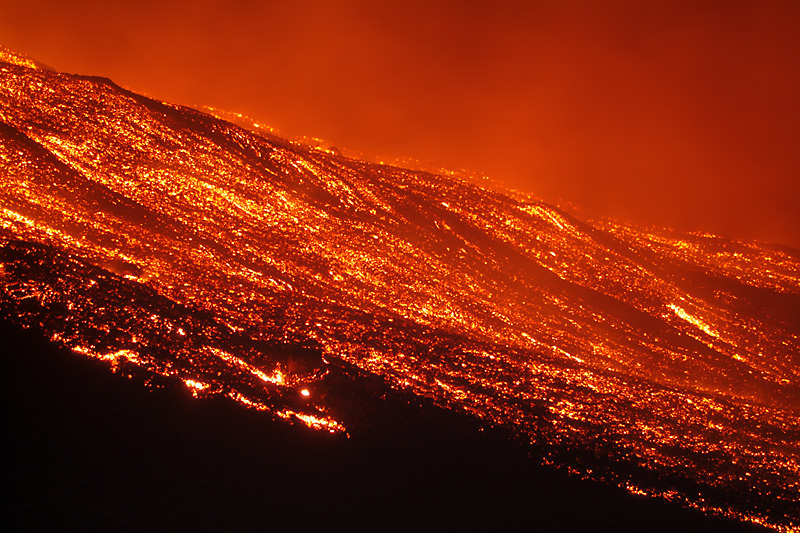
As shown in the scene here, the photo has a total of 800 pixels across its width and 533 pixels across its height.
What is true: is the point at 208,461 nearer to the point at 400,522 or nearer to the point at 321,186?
the point at 400,522

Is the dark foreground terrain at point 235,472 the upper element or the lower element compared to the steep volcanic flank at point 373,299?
lower

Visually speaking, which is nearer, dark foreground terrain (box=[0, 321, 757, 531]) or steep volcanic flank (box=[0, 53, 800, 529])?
dark foreground terrain (box=[0, 321, 757, 531])

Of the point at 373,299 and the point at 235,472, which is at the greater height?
the point at 373,299

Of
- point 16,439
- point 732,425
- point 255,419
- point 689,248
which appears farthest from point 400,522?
point 689,248

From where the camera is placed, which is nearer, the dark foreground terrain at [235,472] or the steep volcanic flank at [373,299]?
the dark foreground terrain at [235,472]
